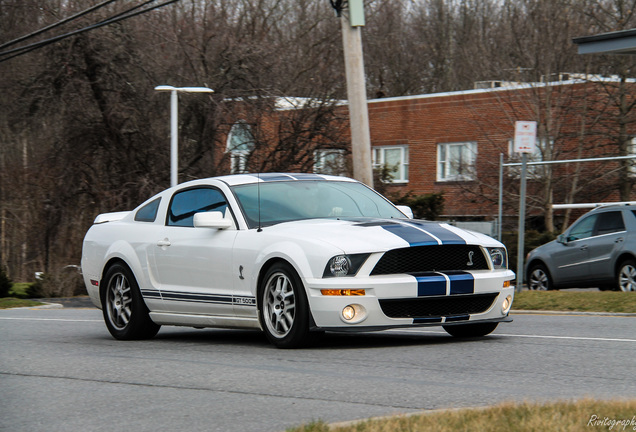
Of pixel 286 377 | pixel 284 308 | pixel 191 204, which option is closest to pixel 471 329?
pixel 284 308

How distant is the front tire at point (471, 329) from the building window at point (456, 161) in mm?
24834

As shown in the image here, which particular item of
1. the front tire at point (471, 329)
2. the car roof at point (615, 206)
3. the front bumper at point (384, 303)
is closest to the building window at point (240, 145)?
the car roof at point (615, 206)

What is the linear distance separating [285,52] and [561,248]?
49.2ft

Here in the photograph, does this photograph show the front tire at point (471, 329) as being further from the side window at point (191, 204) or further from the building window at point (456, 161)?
the building window at point (456, 161)

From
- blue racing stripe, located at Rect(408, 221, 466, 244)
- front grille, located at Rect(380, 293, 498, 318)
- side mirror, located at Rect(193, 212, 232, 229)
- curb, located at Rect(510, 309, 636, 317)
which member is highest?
side mirror, located at Rect(193, 212, 232, 229)

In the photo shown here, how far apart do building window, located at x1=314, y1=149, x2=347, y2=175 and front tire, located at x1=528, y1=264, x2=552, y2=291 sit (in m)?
9.43

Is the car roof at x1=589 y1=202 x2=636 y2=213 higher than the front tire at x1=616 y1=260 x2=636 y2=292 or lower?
higher

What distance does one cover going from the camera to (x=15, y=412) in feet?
21.5

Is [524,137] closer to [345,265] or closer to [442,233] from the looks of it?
[442,233]

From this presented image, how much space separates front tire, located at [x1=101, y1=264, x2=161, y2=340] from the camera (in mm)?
10773

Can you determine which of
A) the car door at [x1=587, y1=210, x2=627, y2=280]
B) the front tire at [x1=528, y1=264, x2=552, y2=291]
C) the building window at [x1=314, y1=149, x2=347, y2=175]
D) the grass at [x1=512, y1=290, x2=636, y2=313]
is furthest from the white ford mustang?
the building window at [x1=314, y1=149, x2=347, y2=175]

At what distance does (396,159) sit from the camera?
139 feet

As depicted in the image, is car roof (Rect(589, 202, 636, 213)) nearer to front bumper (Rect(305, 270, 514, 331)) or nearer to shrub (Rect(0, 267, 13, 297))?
front bumper (Rect(305, 270, 514, 331))

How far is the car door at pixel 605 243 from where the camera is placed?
61.1 feet
